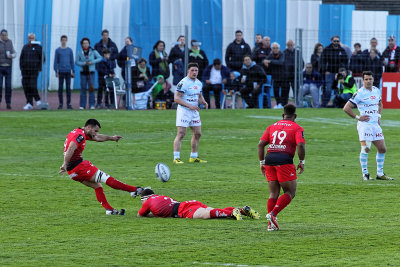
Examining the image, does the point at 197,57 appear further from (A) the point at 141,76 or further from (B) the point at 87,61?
(B) the point at 87,61

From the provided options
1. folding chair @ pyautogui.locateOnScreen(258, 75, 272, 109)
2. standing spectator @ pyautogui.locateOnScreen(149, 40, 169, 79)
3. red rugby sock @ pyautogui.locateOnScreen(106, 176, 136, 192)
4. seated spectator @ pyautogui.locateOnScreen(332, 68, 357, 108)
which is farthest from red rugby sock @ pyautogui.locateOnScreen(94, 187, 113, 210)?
seated spectator @ pyautogui.locateOnScreen(332, 68, 357, 108)

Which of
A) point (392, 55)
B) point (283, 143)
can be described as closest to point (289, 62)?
point (392, 55)

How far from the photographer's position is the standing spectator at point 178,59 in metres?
30.1

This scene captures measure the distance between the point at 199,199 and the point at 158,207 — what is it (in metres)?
1.89

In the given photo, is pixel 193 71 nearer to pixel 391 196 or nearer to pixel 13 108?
pixel 391 196

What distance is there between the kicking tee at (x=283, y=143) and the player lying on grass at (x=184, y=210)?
1.05 m

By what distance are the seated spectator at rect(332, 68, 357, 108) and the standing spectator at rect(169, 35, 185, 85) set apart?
5463 millimetres

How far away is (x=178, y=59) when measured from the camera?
99.5 ft

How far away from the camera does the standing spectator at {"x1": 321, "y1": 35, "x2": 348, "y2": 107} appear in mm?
30375

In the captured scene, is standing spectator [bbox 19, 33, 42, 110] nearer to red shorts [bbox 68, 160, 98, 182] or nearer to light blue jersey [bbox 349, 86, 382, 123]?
light blue jersey [bbox 349, 86, 382, 123]

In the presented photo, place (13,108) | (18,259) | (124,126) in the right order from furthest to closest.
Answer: (13,108) < (124,126) < (18,259)

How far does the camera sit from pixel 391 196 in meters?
13.7

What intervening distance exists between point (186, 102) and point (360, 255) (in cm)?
998

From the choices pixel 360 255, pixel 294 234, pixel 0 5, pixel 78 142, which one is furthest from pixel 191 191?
pixel 0 5
